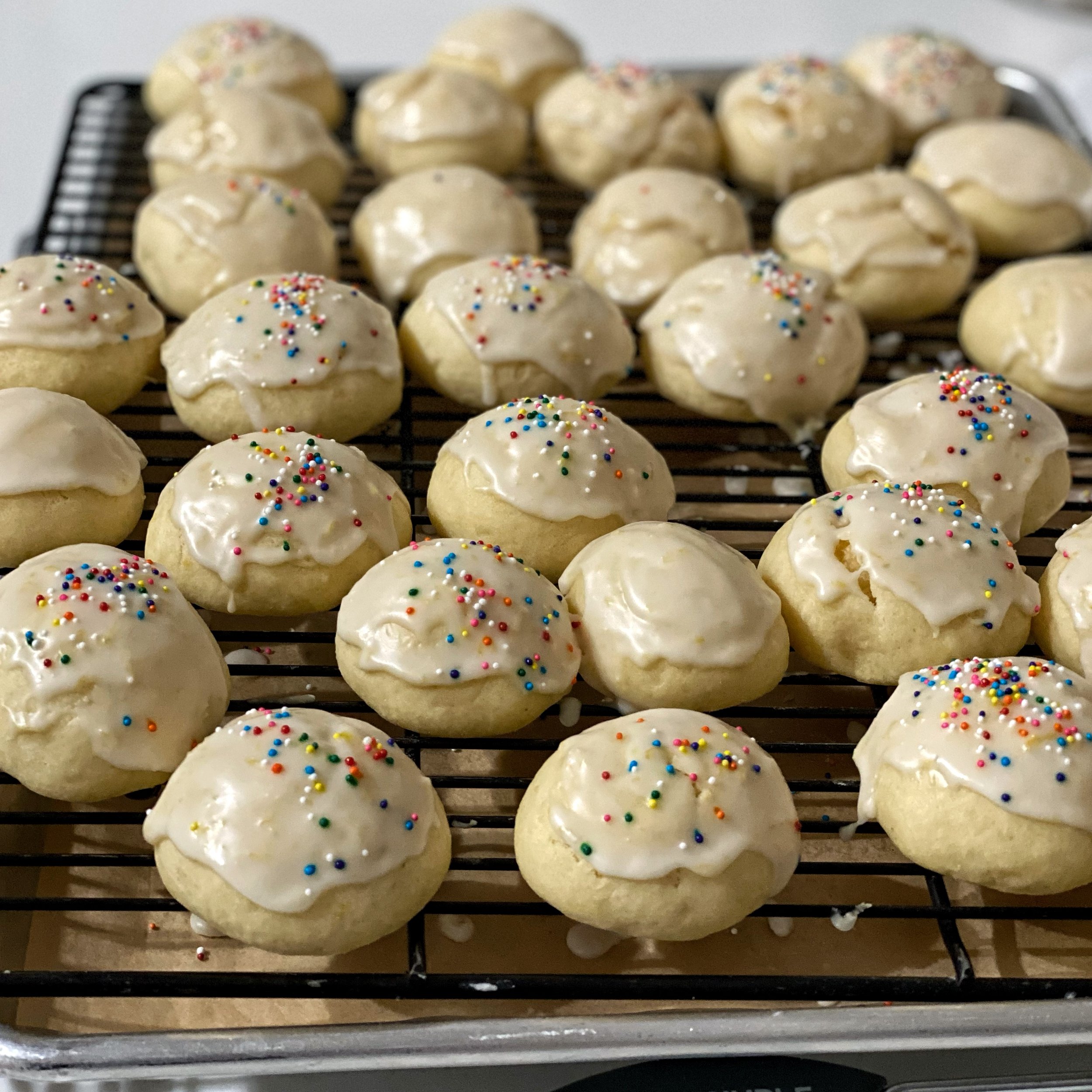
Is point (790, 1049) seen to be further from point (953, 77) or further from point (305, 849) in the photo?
point (953, 77)

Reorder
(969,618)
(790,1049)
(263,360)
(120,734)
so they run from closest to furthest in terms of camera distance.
→ (790,1049)
(120,734)
(969,618)
(263,360)

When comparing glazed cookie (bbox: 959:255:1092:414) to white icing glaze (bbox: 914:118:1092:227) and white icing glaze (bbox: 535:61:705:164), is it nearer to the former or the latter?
white icing glaze (bbox: 914:118:1092:227)

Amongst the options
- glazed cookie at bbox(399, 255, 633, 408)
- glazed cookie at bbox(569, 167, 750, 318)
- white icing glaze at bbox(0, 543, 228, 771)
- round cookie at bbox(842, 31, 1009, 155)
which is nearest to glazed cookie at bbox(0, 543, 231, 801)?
white icing glaze at bbox(0, 543, 228, 771)

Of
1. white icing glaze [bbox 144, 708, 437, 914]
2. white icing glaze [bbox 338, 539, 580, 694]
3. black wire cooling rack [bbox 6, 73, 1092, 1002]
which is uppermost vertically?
white icing glaze [bbox 338, 539, 580, 694]

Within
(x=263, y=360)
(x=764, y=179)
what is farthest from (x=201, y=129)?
(x=764, y=179)

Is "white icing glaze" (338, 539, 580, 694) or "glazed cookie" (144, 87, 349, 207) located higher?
"glazed cookie" (144, 87, 349, 207)

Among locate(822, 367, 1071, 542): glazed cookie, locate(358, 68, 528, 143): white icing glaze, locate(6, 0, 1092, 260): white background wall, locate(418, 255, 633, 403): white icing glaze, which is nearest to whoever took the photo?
locate(822, 367, 1071, 542): glazed cookie

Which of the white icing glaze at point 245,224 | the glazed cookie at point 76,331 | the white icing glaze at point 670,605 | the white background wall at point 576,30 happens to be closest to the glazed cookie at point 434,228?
the white icing glaze at point 245,224

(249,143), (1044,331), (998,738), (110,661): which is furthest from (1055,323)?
(110,661)
